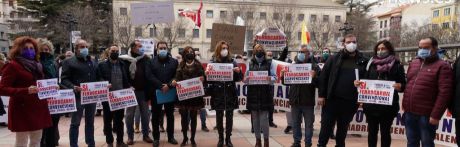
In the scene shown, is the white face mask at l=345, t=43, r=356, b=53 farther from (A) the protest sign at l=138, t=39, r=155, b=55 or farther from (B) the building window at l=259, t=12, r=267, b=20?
(B) the building window at l=259, t=12, r=267, b=20

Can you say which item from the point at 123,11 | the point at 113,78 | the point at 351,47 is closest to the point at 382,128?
the point at 351,47

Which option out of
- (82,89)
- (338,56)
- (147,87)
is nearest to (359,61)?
(338,56)

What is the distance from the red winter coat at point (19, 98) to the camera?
5.29 m

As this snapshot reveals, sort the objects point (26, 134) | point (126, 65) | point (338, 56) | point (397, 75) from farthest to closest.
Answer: point (126, 65), point (338, 56), point (397, 75), point (26, 134)

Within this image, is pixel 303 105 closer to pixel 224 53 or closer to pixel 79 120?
pixel 224 53

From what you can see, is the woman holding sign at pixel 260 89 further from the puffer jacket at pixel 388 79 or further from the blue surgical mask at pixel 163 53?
the puffer jacket at pixel 388 79

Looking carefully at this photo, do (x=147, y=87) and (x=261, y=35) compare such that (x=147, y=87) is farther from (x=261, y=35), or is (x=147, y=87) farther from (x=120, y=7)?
(x=120, y=7)

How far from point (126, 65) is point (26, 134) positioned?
8.11 feet

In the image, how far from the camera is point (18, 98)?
5352 millimetres

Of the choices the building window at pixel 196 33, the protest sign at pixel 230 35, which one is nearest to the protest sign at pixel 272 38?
the protest sign at pixel 230 35

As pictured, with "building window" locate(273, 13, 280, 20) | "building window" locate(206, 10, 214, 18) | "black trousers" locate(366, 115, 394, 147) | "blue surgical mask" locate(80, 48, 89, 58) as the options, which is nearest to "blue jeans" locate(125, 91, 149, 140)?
"blue surgical mask" locate(80, 48, 89, 58)

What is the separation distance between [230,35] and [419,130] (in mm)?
6119

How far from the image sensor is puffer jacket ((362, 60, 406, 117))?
5.96 meters

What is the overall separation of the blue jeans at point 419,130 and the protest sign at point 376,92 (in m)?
0.36
